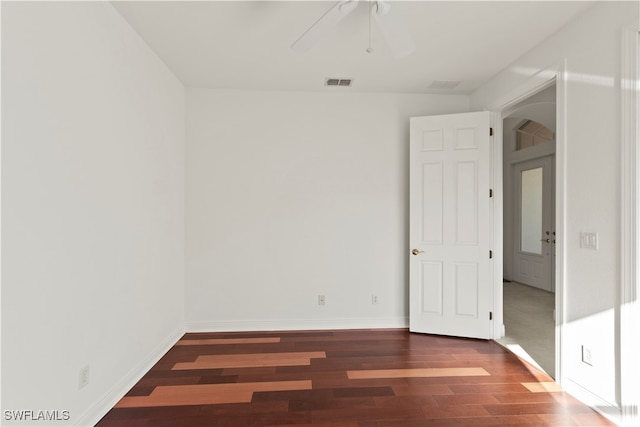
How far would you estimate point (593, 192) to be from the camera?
226 cm

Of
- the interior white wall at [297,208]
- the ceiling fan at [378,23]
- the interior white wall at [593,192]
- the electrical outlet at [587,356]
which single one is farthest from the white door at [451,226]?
the ceiling fan at [378,23]

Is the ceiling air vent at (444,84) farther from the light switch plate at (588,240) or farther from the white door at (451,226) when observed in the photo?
the light switch plate at (588,240)

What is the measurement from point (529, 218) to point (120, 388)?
678 cm

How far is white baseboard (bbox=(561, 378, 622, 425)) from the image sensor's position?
6.88ft

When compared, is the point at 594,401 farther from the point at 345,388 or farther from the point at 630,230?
the point at 345,388

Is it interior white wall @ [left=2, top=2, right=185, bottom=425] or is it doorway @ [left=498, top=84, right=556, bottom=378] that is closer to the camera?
interior white wall @ [left=2, top=2, right=185, bottom=425]

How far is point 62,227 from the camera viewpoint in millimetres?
1824

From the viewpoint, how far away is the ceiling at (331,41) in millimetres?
2348

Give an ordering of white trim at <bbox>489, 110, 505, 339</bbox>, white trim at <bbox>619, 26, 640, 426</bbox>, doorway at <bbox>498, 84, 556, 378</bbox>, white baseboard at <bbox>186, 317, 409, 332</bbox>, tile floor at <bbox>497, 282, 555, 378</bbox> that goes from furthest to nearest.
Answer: doorway at <bbox>498, 84, 556, 378</bbox>, white baseboard at <bbox>186, 317, 409, 332</bbox>, white trim at <bbox>489, 110, 505, 339</bbox>, tile floor at <bbox>497, 282, 555, 378</bbox>, white trim at <bbox>619, 26, 640, 426</bbox>

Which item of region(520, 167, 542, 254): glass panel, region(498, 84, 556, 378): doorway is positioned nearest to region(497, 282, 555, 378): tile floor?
region(498, 84, 556, 378): doorway

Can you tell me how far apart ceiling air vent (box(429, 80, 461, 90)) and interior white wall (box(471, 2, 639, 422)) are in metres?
1.11

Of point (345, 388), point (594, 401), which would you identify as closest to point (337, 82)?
point (345, 388)

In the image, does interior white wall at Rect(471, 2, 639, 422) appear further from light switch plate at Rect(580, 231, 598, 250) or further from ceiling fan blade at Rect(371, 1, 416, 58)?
ceiling fan blade at Rect(371, 1, 416, 58)

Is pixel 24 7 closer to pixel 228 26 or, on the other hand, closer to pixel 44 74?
pixel 44 74
